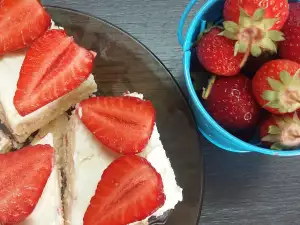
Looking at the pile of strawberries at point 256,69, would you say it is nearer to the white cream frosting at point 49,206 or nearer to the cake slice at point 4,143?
the white cream frosting at point 49,206

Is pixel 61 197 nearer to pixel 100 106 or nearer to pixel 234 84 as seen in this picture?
pixel 100 106

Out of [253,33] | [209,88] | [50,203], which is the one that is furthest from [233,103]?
[50,203]

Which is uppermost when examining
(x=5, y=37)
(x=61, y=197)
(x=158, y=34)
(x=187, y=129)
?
(x=5, y=37)

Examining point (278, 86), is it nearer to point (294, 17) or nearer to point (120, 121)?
point (294, 17)

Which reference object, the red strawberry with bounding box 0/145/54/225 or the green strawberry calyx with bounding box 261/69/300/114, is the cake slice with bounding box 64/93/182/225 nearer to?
the red strawberry with bounding box 0/145/54/225

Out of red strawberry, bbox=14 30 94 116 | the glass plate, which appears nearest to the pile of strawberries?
the glass plate

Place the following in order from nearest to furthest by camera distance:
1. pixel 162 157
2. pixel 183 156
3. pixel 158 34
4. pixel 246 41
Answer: pixel 246 41, pixel 162 157, pixel 183 156, pixel 158 34

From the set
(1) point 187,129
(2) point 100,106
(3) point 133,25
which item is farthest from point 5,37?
(1) point 187,129
